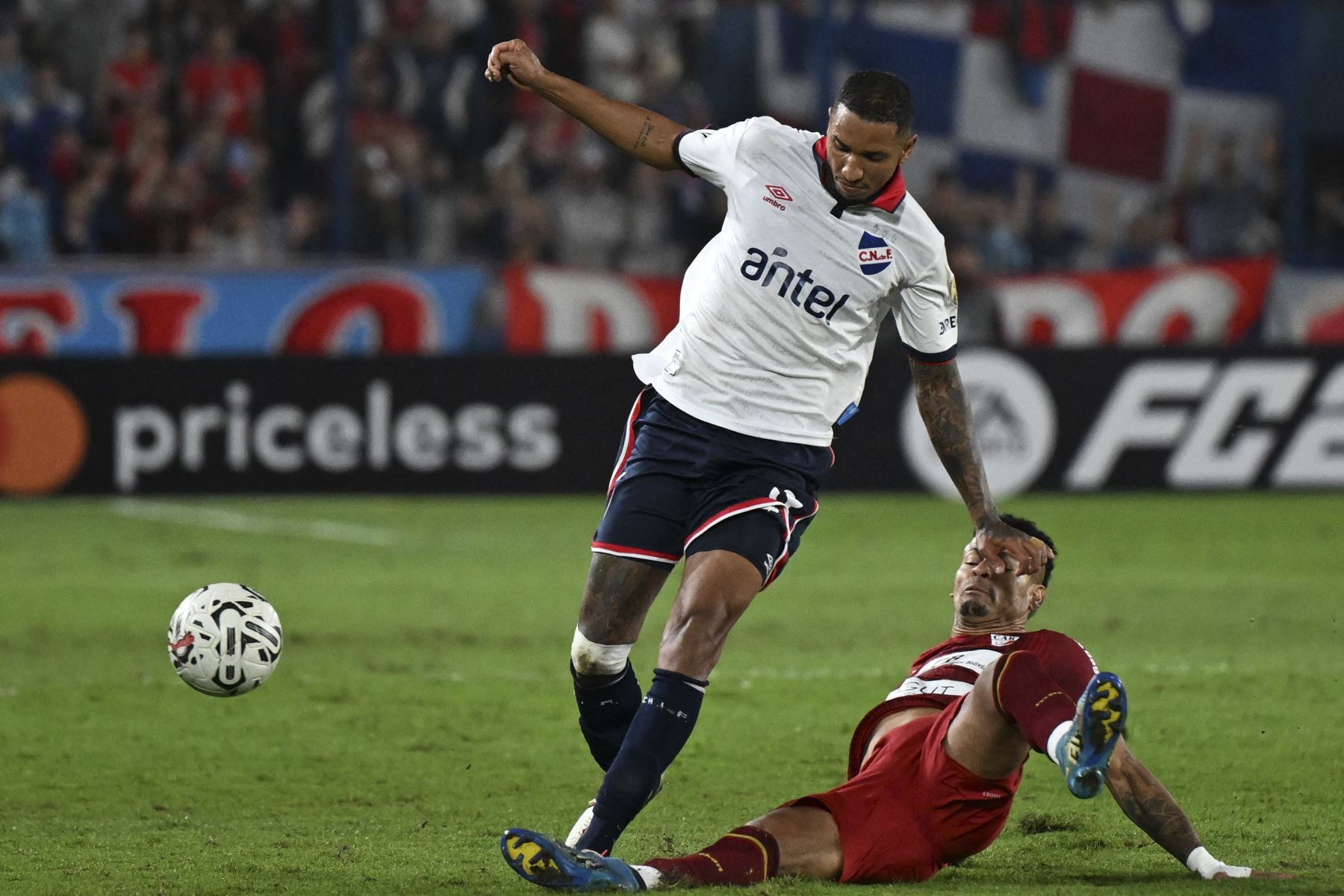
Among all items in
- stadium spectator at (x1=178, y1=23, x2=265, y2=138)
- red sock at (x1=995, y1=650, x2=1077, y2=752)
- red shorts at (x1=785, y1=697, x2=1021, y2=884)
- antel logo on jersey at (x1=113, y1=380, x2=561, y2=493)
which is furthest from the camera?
stadium spectator at (x1=178, y1=23, x2=265, y2=138)

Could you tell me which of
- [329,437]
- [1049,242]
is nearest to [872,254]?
[329,437]

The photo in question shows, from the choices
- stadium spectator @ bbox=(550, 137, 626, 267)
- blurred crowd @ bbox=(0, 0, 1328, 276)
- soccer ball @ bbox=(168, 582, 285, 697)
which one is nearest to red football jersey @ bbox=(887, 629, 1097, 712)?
soccer ball @ bbox=(168, 582, 285, 697)

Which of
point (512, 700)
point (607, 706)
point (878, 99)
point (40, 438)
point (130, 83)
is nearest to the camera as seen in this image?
point (878, 99)

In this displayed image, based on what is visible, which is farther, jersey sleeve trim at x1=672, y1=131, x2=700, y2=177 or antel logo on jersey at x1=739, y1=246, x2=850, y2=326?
jersey sleeve trim at x1=672, y1=131, x2=700, y2=177

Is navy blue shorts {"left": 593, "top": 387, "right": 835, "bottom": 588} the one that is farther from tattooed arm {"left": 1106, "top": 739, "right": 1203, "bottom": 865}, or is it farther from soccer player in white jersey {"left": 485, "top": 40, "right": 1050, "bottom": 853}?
tattooed arm {"left": 1106, "top": 739, "right": 1203, "bottom": 865}

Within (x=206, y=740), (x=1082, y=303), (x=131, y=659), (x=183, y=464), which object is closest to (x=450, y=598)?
(x=131, y=659)

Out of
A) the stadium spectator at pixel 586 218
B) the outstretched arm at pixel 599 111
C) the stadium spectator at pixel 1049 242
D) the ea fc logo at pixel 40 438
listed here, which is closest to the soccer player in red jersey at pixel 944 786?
the outstretched arm at pixel 599 111

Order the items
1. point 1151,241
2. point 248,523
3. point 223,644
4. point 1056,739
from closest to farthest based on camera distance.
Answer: point 1056,739 → point 223,644 → point 248,523 → point 1151,241

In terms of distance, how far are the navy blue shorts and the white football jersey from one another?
51 millimetres

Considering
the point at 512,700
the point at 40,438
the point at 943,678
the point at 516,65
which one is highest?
the point at 516,65

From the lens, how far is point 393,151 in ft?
54.5

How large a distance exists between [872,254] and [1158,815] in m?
1.62

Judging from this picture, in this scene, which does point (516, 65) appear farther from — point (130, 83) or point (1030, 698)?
point (130, 83)

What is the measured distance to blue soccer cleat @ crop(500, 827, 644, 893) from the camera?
430 centimetres
